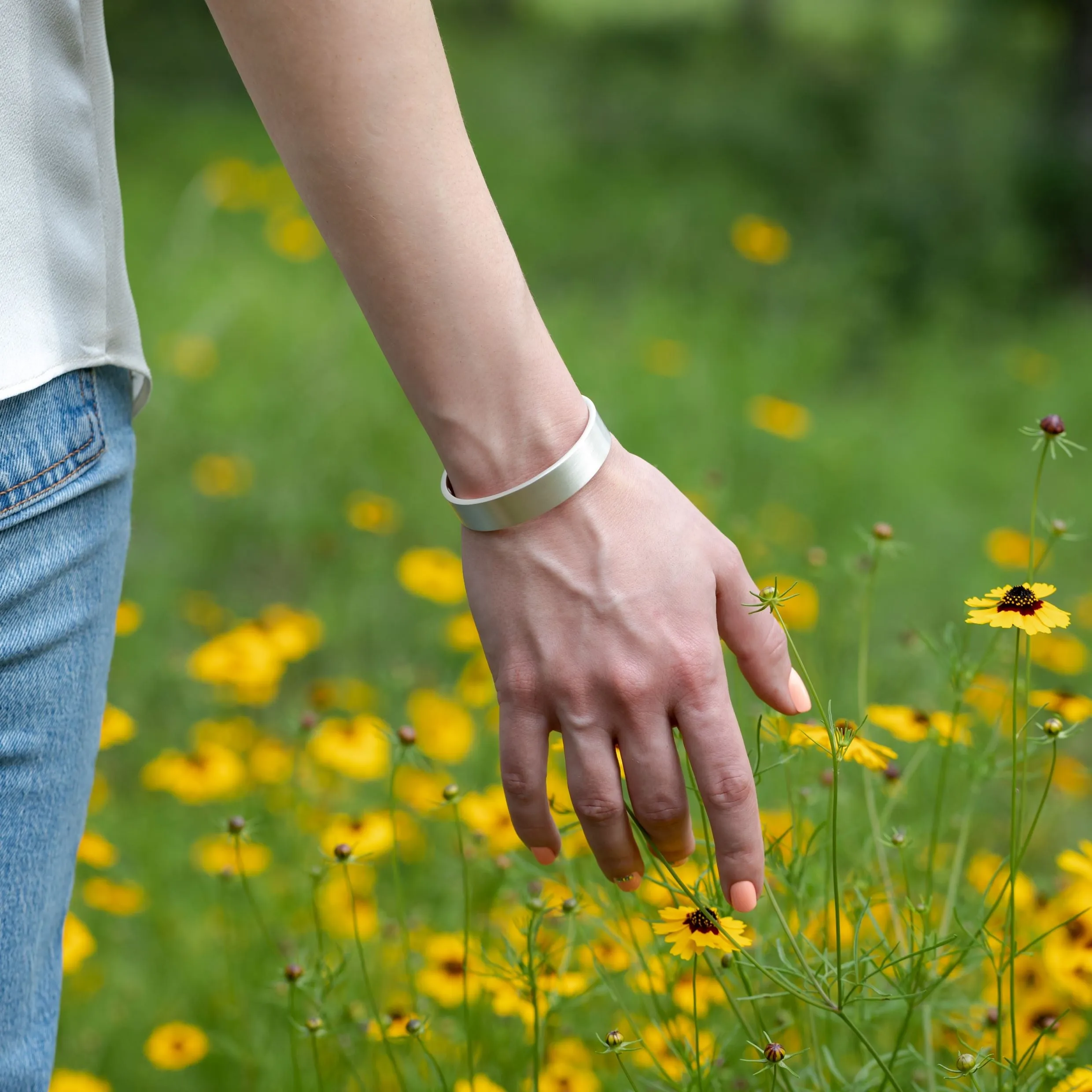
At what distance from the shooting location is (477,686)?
1624 mm

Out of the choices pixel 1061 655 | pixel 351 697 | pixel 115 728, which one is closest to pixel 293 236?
pixel 351 697

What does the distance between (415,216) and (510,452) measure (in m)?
0.14

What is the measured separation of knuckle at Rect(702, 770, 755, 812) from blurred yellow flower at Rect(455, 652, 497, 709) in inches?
33.9

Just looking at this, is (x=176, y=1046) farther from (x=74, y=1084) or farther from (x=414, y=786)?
(x=414, y=786)

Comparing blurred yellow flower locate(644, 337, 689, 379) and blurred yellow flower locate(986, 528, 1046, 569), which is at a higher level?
blurred yellow flower locate(986, 528, 1046, 569)

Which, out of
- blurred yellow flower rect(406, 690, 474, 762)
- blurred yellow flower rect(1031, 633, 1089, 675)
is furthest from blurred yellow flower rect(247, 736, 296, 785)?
blurred yellow flower rect(1031, 633, 1089, 675)

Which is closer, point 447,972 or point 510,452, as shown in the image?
point 510,452

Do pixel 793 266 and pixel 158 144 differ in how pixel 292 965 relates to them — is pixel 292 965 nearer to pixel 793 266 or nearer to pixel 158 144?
pixel 793 266

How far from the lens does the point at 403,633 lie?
8.17 feet

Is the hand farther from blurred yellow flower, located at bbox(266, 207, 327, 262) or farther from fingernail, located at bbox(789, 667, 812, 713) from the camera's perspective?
blurred yellow flower, located at bbox(266, 207, 327, 262)

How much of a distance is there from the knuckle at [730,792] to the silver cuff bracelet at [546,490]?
0.19 metres

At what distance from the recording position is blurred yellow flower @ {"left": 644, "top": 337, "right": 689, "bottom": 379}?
3453 mm

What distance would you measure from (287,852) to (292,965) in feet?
2.40

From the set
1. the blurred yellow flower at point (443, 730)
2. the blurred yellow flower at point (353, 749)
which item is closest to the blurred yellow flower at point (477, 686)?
the blurred yellow flower at point (443, 730)
